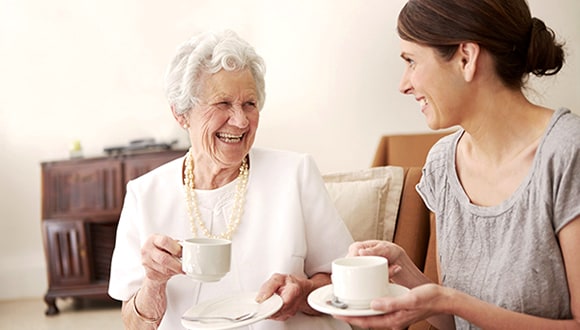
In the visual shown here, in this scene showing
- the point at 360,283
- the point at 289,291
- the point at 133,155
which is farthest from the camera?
the point at 133,155

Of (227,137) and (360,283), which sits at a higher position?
(227,137)

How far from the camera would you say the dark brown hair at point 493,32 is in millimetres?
1294

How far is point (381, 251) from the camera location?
144 centimetres

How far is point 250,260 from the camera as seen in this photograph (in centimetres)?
177

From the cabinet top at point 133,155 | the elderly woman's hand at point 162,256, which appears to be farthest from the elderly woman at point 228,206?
the cabinet top at point 133,155

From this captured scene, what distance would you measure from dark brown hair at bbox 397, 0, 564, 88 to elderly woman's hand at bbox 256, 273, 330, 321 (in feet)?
2.00

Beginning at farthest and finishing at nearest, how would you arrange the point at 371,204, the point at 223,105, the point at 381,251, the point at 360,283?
the point at 371,204, the point at 223,105, the point at 381,251, the point at 360,283

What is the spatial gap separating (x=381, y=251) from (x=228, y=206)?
0.52m

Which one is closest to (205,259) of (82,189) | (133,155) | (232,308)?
(232,308)

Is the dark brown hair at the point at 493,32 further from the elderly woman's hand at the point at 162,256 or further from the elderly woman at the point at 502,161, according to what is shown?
the elderly woman's hand at the point at 162,256

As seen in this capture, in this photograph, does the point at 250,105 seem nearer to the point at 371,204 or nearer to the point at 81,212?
the point at 371,204

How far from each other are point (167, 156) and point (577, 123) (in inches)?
128

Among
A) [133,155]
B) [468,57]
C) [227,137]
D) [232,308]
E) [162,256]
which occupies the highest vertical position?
[468,57]

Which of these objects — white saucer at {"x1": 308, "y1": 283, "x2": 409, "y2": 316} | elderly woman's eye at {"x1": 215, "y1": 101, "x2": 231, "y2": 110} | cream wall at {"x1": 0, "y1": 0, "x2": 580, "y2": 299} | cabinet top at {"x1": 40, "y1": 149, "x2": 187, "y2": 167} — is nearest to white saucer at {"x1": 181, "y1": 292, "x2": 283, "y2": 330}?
white saucer at {"x1": 308, "y1": 283, "x2": 409, "y2": 316}
